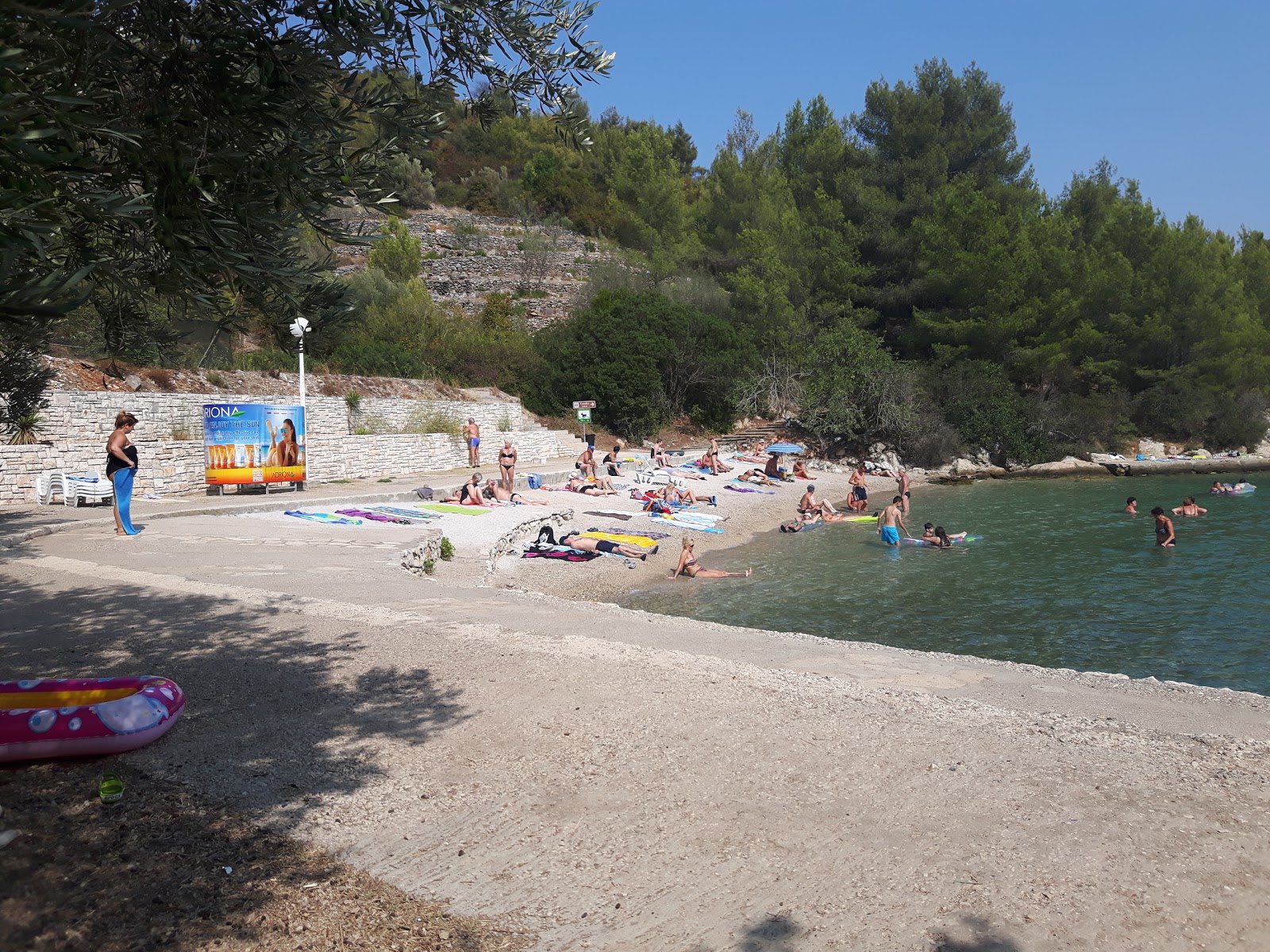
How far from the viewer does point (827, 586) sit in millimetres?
16750

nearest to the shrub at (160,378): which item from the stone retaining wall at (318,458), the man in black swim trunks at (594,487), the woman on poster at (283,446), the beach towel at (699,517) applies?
the stone retaining wall at (318,458)

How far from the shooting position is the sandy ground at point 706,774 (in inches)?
158

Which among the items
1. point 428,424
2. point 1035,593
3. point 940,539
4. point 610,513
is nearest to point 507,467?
point 610,513

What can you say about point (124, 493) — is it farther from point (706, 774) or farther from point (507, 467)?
point (706, 774)

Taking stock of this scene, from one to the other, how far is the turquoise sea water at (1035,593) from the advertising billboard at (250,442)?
27.7 ft

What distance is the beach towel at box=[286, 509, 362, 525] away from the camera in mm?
16641

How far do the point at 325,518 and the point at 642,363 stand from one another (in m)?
23.3

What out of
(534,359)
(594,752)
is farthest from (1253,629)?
(534,359)

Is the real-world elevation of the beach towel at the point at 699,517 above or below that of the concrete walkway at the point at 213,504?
below

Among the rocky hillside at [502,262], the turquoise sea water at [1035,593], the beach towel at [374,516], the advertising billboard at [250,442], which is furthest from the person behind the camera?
the rocky hillside at [502,262]

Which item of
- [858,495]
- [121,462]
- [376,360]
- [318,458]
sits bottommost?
[858,495]

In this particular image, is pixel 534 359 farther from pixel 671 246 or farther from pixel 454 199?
pixel 454 199

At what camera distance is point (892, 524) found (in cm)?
2159

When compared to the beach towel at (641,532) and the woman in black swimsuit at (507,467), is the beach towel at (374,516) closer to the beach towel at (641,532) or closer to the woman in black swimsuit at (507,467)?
the woman in black swimsuit at (507,467)
